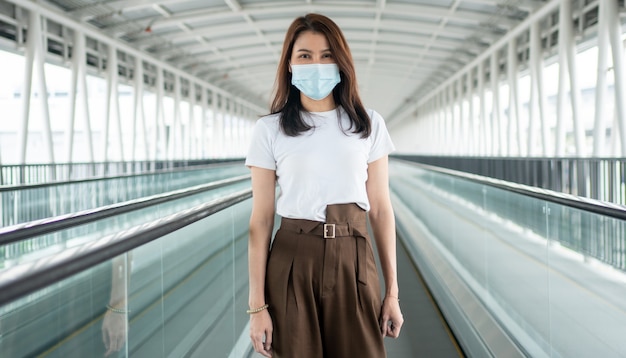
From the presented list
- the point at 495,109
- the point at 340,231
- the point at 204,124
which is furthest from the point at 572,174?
the point at 204,124

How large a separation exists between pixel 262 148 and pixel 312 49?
0.41 m

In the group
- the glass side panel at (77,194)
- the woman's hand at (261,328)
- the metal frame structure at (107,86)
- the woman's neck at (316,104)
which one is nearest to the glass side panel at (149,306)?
the woman's hand at (261,328)

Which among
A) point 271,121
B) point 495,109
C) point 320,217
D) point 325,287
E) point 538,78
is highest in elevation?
point 538,78

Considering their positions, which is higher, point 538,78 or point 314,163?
point 538,78

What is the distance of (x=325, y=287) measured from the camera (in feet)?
7.02

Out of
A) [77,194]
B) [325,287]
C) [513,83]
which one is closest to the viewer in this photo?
[325,287]

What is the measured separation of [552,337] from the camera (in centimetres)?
399

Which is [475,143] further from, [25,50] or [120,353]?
[120,353]

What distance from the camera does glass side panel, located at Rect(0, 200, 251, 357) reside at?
7.51 feet

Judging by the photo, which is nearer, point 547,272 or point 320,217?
point 320,217

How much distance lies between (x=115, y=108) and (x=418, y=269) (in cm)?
1908

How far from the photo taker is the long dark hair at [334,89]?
2.23 metres

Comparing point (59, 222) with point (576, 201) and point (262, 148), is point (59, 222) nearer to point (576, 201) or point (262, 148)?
point (262, 148)

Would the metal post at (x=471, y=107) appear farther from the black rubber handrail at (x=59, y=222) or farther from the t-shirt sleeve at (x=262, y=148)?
the t-shirt sleeve at (x=262, y=148)
